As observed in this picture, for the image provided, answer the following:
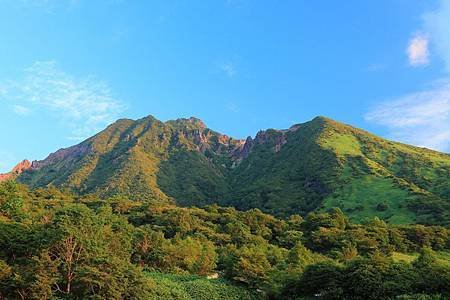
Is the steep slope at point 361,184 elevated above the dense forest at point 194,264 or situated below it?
above

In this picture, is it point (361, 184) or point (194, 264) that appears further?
point (361, 184)

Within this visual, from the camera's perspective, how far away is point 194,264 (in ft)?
212

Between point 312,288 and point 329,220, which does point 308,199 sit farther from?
point 312,288

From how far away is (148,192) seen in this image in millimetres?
190750

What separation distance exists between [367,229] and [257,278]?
36661 millimetres

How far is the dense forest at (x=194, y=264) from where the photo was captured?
4150 cm

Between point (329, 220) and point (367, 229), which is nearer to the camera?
point (367, 229)

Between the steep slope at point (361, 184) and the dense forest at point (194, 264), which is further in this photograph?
the steep slope at point (361, 184)

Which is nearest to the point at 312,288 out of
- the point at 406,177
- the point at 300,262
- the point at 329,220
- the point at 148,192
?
the point at 300,262

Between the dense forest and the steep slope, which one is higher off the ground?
the steep slope

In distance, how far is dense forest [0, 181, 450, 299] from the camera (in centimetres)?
4150

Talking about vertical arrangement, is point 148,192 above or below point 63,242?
above

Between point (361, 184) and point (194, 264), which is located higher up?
point (361, 184)

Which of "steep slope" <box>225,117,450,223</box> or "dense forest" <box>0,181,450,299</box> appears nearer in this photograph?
"dense forest" <box>0,181,450,299</box>
